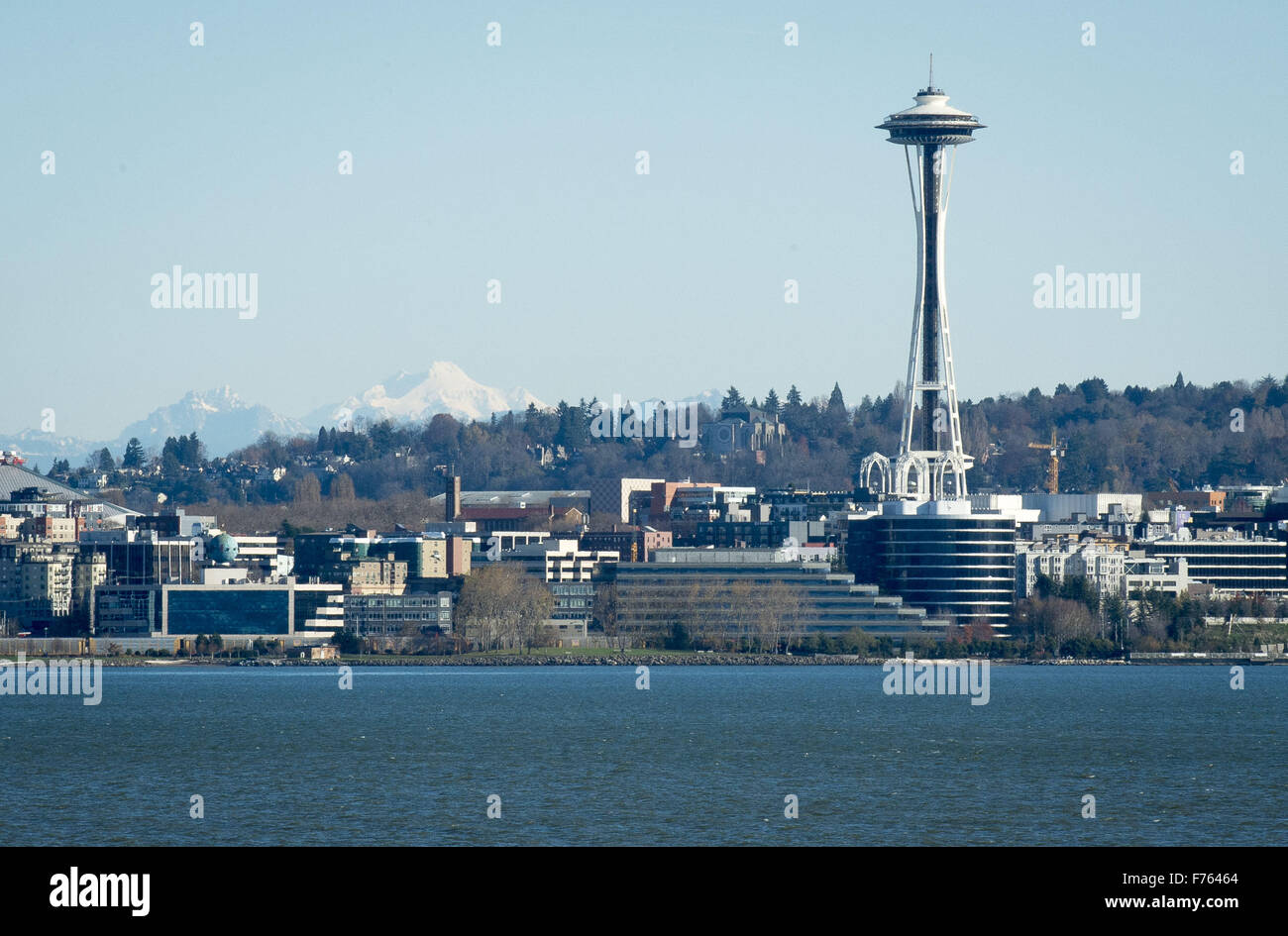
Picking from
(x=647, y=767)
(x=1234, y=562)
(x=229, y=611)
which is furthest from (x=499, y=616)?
(x=647, y=767)

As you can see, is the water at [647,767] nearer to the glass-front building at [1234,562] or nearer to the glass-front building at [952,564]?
the glass-front building at [952,564]

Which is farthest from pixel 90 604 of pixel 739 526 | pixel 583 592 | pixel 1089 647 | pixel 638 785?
pixel 638 785

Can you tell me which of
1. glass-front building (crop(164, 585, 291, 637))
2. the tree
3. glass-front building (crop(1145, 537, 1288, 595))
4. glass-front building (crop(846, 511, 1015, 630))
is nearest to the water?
glass-front building (crop(846, 511, 1015, 630))

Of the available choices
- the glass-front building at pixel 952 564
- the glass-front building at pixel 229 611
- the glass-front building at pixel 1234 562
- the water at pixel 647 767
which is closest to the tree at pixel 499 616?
the glass-front building at pixel 229 611

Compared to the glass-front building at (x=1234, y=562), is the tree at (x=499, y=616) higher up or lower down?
lower down

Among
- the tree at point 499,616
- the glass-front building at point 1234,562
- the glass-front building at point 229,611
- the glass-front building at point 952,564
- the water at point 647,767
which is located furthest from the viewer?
the glass-front building at point 1234,562

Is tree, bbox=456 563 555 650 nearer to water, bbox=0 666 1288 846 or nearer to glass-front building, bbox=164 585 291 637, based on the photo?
glass-front building, bbox=164 585 291 637

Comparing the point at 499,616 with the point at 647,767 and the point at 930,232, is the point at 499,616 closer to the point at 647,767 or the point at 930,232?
the point at 930,232
